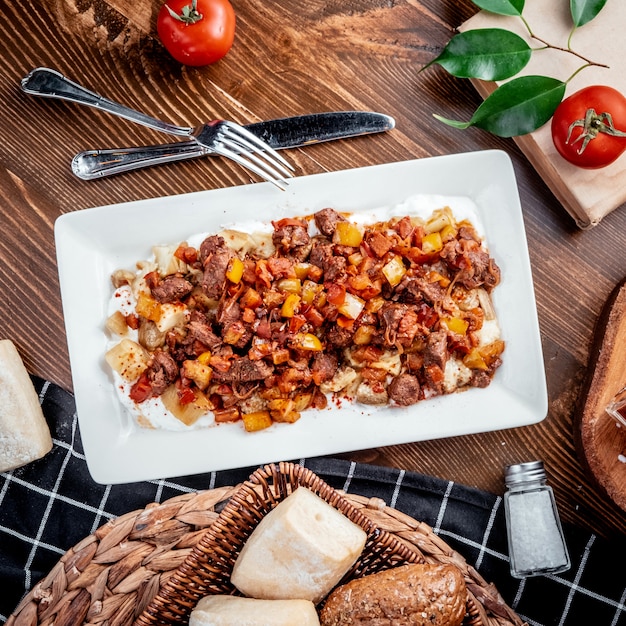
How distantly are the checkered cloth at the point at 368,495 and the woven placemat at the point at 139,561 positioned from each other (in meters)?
0.21

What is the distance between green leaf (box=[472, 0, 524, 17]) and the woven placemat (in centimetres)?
285

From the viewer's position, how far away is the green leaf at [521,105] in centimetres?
365

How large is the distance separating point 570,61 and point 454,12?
754 millimetres

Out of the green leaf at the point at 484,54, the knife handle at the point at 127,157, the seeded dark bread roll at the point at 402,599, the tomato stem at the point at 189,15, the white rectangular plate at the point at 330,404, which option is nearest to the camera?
the seeded dark bread roll at the point at 402,599

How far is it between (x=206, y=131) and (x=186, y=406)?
158 centimetres

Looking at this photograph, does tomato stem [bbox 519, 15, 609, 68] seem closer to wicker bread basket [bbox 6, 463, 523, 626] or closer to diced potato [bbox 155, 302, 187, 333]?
diced potato [bbox 155, 302, 187, 333]

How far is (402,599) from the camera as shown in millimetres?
3090

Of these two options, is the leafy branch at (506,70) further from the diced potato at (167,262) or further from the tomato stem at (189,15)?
the diced potato at (167,262)

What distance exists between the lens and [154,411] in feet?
12.4

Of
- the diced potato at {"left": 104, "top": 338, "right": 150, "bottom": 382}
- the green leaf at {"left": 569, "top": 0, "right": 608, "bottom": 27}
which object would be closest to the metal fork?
the diced potato at {"left": 104, "top": 338, "right": 150, "bottom": 382}

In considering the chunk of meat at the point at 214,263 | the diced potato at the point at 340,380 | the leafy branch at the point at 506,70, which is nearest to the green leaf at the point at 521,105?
the leafy branch at the point at 506,70

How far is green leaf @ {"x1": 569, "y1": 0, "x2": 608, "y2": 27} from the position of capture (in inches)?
144

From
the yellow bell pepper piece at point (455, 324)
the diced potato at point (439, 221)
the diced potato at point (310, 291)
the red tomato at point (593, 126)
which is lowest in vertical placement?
the yellow bell pepper piece at point (455, 324)

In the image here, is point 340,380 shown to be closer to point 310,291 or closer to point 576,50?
point 310,291
